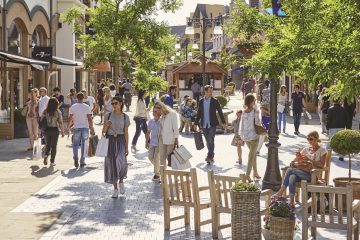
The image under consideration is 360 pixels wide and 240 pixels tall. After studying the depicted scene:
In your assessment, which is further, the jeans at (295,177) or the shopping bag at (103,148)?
the shopping bag at (103,148)

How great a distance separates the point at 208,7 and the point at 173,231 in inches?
4621

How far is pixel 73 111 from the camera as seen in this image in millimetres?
14852

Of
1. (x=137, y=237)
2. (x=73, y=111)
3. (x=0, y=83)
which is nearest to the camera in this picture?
(x=137, y=237)

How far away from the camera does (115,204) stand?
10773 millimetres

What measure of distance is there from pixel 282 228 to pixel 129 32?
32.9 feet

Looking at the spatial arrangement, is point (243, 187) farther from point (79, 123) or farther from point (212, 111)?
point (79, 123)

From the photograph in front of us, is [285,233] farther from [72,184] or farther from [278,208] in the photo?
[72,184]

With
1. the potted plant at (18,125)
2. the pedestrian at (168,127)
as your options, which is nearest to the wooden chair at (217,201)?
the pedestrian at (168,127)

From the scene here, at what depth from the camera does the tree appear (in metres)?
16.8

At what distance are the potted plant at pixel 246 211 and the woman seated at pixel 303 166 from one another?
1.91 m

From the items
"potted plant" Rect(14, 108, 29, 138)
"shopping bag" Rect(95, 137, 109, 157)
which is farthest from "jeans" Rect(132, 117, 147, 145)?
"shopping bag" Rect(95, 137, 109, 157)

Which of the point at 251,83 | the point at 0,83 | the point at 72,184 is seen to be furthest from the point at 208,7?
the point at 72,184

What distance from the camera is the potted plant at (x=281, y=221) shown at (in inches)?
302

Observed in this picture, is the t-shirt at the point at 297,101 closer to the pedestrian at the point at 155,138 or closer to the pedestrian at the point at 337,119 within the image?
the pedestrian at the point at 337,119
